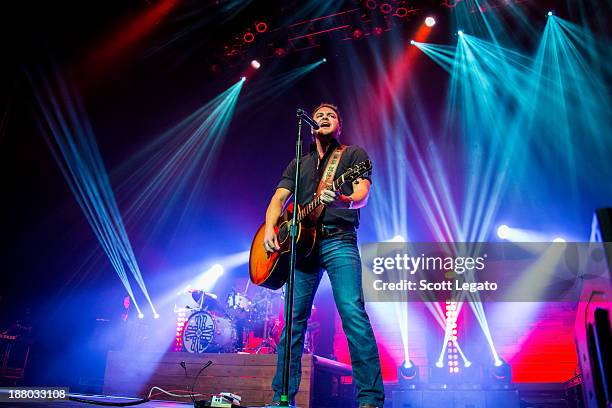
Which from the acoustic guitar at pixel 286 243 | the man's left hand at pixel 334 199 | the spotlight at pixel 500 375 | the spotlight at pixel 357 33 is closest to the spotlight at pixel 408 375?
the spotlight at pixel 500 375

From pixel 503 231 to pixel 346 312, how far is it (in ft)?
22.6

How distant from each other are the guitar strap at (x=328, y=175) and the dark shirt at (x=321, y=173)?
0.03 meters

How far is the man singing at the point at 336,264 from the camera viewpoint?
2.42m

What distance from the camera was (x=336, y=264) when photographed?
2.62 meters

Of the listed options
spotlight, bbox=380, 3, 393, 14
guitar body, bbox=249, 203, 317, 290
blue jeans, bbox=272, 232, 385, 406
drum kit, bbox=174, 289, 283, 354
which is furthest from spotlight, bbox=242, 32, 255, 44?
blue jeans, bbox=272, 232, 385, 406

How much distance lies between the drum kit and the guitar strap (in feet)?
13.9

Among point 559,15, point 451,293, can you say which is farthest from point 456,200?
point 559,15

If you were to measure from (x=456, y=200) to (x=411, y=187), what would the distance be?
885mm

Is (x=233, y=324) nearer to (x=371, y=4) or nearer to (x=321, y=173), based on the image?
(x=321, y=173)

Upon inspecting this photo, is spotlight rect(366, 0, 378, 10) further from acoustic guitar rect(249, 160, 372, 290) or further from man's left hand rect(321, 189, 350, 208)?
man's left hand rect(321, 189, 350, 208)

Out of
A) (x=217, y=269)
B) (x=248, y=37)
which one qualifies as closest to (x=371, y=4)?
(x=248, y=37)

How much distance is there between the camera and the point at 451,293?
772cm

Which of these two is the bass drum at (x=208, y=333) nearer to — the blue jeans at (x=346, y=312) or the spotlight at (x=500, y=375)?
the spotlight at (x=500, y=375)

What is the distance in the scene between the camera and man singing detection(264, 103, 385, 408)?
2.42 metres
